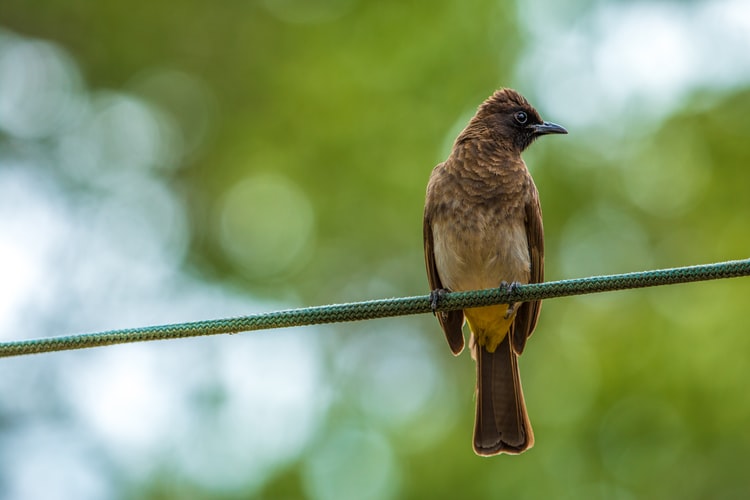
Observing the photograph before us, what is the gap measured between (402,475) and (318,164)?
4082mm

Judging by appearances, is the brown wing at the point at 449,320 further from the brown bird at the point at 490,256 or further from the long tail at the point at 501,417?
the long tail at the point at 501,417

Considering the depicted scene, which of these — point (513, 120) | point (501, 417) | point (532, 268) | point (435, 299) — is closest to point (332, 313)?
point (435, 299)

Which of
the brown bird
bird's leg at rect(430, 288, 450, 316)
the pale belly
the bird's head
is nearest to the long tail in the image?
the brown bird

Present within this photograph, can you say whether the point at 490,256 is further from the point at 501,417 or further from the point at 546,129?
the point at 546,129

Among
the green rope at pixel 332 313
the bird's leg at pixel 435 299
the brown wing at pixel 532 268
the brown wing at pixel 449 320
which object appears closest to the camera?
the green rope at pixel 332 313

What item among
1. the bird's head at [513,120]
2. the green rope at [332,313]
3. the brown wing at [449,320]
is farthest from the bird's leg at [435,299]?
the bird's head at [513,120]

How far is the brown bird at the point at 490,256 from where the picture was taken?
5.83 meters

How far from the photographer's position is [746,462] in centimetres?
866

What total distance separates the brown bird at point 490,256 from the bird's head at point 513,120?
212 millimetres

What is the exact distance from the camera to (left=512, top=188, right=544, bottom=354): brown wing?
596cm

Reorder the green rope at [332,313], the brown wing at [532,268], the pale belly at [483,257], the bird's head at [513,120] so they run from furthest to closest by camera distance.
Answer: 1. the bird's head at [513,120]
2. the brown wing at [532,268]
3. the pale belly at [483,257]
4. the green rope at [332,313]

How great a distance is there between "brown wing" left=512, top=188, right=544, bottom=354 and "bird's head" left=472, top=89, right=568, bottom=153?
2.00ft

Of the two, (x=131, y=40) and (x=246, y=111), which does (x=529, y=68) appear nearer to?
(x=246, y=111)

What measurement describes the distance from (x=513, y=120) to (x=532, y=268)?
1028 mm
